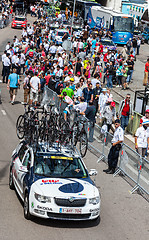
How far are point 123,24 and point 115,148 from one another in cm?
3451

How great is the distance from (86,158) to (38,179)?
5.80 m

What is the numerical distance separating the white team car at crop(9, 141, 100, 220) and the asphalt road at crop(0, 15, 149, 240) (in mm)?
291

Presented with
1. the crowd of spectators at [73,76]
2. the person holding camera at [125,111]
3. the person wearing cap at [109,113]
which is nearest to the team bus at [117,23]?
the crowd of spectators at [73,76]

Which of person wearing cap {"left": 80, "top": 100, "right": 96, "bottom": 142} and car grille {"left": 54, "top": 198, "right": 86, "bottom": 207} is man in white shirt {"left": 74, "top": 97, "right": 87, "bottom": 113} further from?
car grille {"left": 54, "top": 198, "right": 86, "bottom": 207}

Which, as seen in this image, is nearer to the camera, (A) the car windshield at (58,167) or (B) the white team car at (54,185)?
(B) the white team car at (54,185)

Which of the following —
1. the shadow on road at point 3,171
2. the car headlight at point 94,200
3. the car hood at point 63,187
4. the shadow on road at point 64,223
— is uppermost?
the car hood at point 63,187

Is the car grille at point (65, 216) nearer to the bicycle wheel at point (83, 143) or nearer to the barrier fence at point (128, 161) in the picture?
the barrier fence at point (128, 161)

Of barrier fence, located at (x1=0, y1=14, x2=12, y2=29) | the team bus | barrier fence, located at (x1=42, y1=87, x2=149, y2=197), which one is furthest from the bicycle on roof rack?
barrier fence, located at (x1=0, y1=14, x2=12, y2=29)

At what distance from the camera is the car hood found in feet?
34.7

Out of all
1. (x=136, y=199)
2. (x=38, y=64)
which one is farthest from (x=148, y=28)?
(x=136, y=199)

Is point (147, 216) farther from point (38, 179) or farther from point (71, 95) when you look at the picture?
point (71, 95)

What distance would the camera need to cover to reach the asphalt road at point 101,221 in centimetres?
1036

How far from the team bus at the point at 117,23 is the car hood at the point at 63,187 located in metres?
36.9

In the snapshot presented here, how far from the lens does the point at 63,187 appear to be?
10.8 metres
